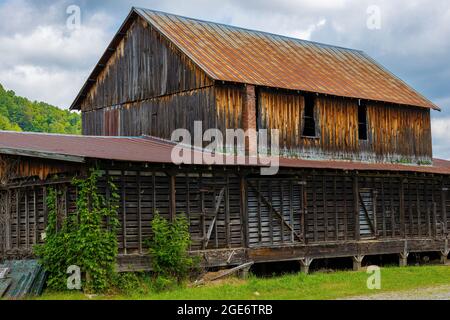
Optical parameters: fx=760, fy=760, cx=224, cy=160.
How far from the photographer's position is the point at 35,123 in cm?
10050

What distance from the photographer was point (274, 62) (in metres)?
31.7

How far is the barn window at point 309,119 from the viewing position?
31.1m

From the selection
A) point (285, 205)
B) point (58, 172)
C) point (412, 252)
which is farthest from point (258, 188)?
point (412, 252)

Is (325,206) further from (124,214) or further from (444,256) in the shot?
(124,214)

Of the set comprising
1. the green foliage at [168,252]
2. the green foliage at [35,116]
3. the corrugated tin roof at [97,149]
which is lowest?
the green foliage at [168,252]

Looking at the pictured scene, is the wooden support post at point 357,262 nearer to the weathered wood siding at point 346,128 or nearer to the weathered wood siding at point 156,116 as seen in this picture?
the weathered wood siding at point 346,128

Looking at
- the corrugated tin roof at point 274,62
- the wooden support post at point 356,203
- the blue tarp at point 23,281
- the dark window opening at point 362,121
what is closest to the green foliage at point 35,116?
the corrugated tin roof at point 274,62

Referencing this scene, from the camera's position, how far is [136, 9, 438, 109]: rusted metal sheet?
1134 inches

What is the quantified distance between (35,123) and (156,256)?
269 feet

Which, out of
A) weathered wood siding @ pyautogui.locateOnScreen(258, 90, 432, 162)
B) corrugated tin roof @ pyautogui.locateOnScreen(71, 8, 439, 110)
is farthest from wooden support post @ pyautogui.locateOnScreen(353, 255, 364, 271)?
corrugated tin roof @ pyautogui.locateOnScreen(71, 8, 439, 110)

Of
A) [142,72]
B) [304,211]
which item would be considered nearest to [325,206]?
[304,211]

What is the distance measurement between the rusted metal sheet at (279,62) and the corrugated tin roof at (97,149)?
3.44 meters

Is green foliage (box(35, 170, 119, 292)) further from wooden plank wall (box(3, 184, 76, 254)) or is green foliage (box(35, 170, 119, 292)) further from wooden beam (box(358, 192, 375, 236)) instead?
wooden beam (box(358, 192, 375, 236))

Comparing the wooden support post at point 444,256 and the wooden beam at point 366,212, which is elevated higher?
the wooden beam at point 366,212
